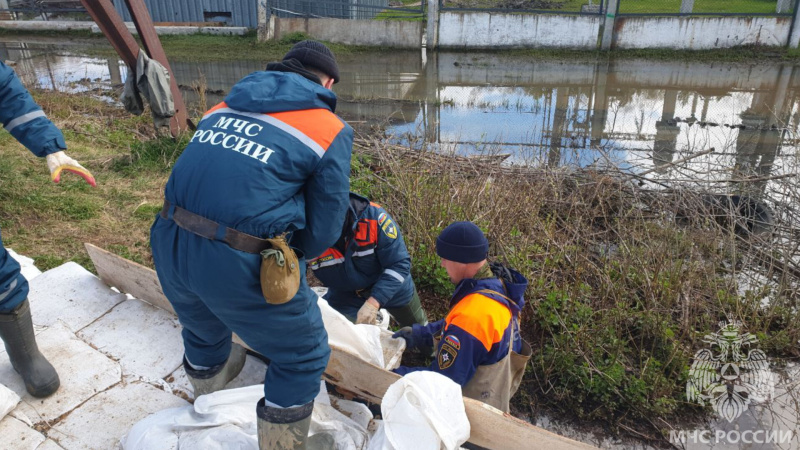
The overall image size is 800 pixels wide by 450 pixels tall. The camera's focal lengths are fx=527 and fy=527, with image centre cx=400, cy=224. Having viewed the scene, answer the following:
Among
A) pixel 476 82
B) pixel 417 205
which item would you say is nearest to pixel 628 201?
pixel 417 205

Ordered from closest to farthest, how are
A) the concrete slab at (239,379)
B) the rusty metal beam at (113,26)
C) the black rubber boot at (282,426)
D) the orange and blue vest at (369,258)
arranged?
the black rubber boot at (282,426)
the concrete slab at (239,379)
the orange and blue vest at (369,258)
the rusty metal beam at (113,26)

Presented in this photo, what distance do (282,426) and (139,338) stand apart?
53.3 inches

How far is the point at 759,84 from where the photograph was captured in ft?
39.1

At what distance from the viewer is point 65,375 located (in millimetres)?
2633

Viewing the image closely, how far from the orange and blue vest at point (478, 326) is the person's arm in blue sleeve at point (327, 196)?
0.67 metres

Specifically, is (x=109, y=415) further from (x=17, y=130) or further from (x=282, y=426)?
(x=17, y=130)

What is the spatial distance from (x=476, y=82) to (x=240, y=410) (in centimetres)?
1105

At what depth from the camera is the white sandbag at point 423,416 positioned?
1982mm

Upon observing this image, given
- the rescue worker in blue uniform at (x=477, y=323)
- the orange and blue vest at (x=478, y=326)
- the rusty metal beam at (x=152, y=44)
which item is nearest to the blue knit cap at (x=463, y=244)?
the rescue worker in blue uniform at (x=477, y=323)

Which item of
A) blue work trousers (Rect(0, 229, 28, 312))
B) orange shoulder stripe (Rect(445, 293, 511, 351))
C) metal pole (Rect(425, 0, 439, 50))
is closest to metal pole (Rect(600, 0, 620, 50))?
metal pole (Rect(425, 0, 439, 50))

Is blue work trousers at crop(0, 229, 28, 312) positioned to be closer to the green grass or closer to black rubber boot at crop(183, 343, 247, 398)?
black rubber boot at crop(183, 343, 247, 398)

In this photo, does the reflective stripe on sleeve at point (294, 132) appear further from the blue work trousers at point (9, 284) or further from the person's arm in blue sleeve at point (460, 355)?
the blue work trousers at point (9, 284)

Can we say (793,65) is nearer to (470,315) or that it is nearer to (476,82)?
(476,82)

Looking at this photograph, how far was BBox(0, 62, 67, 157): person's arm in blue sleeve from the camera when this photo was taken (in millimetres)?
2387
